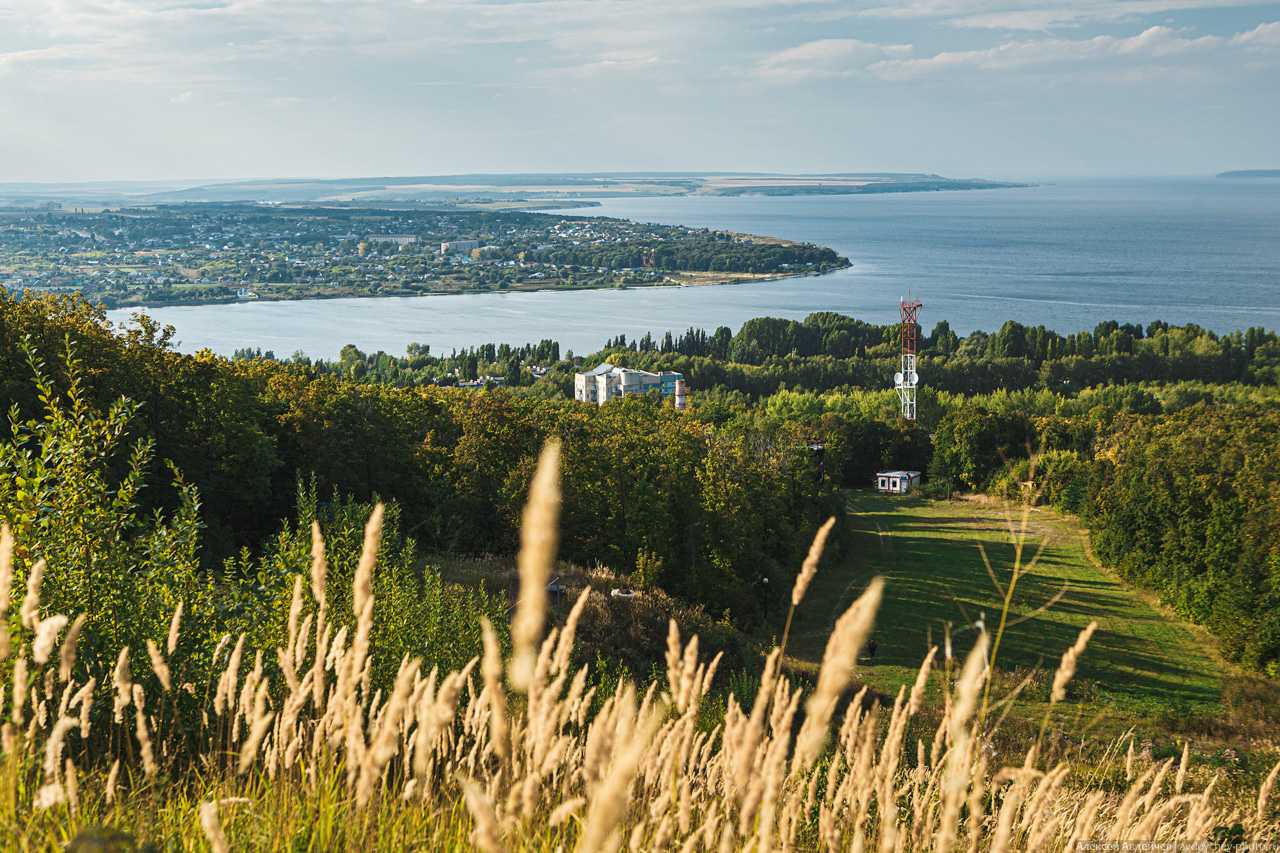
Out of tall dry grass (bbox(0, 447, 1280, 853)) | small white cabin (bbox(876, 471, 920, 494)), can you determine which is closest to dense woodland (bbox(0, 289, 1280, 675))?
tall dry grass (bbox(0, 447, 1280, 853))

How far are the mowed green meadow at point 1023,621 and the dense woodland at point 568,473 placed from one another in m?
1.23

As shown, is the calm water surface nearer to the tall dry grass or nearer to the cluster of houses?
the cluster of houses

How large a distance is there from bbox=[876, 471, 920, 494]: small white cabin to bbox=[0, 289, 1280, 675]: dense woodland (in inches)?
46.1

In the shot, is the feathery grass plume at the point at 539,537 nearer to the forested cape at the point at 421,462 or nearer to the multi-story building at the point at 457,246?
the forested cape at the point at 421,462

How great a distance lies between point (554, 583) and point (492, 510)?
816 centimetres

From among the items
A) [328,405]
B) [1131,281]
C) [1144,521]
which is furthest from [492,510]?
[1131,281]

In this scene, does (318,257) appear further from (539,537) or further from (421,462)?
(539,537)

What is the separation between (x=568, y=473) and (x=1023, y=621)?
11.3 m

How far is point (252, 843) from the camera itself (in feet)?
7.67

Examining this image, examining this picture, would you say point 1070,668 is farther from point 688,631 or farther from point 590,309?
point 590,309

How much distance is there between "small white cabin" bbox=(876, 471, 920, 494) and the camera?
170 ft

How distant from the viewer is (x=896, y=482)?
51.8 metres

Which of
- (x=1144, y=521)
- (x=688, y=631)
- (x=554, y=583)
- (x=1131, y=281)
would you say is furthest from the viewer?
(x=1131, y=281)

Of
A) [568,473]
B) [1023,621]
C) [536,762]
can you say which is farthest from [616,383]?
[536,762]
